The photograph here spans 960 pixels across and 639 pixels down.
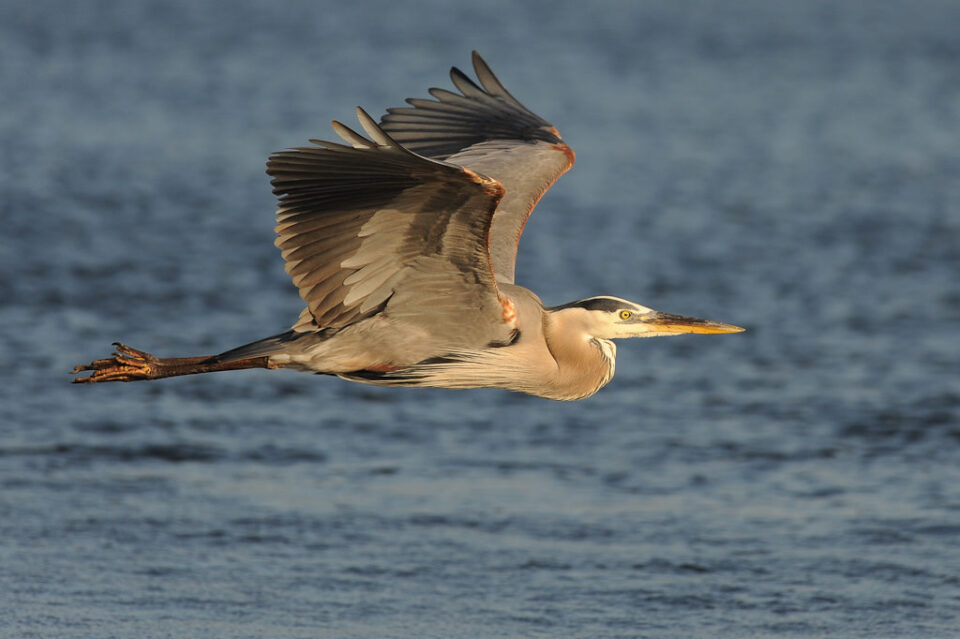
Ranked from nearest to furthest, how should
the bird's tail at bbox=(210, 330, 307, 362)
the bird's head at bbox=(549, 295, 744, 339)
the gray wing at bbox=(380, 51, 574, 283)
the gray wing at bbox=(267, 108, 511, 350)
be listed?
the gray wing at bbox=(267, 108, 511, 350), the bird's tail at bbox=(210, 330, 307, 362), the bird's head at bbox=(549, 295, 744, 339), the gray wing at bbox=(380, 51, 574, 283)

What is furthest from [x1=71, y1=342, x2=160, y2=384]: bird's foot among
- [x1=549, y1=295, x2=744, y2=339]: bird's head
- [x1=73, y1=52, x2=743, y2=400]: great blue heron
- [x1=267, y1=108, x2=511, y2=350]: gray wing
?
[x1=549, y1=295, x2=744, y2=339]: bird's head

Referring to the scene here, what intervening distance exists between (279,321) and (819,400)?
12.4 feet

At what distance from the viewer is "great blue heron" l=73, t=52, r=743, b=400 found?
18.9 ft

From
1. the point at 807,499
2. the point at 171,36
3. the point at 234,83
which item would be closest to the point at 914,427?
the point at 807,499

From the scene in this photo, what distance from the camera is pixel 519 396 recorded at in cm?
1066

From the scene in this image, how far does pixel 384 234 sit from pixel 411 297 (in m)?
0.42

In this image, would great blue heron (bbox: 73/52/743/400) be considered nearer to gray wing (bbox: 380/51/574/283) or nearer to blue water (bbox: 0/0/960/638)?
gray wing (bbox: 380/51/574/283)

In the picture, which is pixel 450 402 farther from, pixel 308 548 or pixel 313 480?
pixel 308 548

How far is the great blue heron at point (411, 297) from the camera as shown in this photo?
18.9ft

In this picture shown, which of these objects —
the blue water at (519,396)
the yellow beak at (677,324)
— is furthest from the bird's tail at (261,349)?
the yellow beak at (677,324)

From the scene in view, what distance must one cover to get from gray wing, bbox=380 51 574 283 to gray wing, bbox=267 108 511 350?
78 cm

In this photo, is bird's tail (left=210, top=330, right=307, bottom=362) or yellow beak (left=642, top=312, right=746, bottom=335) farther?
yellow beak (left=642, top=312, right=746, bottom=335)

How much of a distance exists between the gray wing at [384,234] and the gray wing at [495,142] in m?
0.78

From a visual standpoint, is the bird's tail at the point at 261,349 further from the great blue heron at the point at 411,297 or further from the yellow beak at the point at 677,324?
the yellow beak at the point at 677,324
